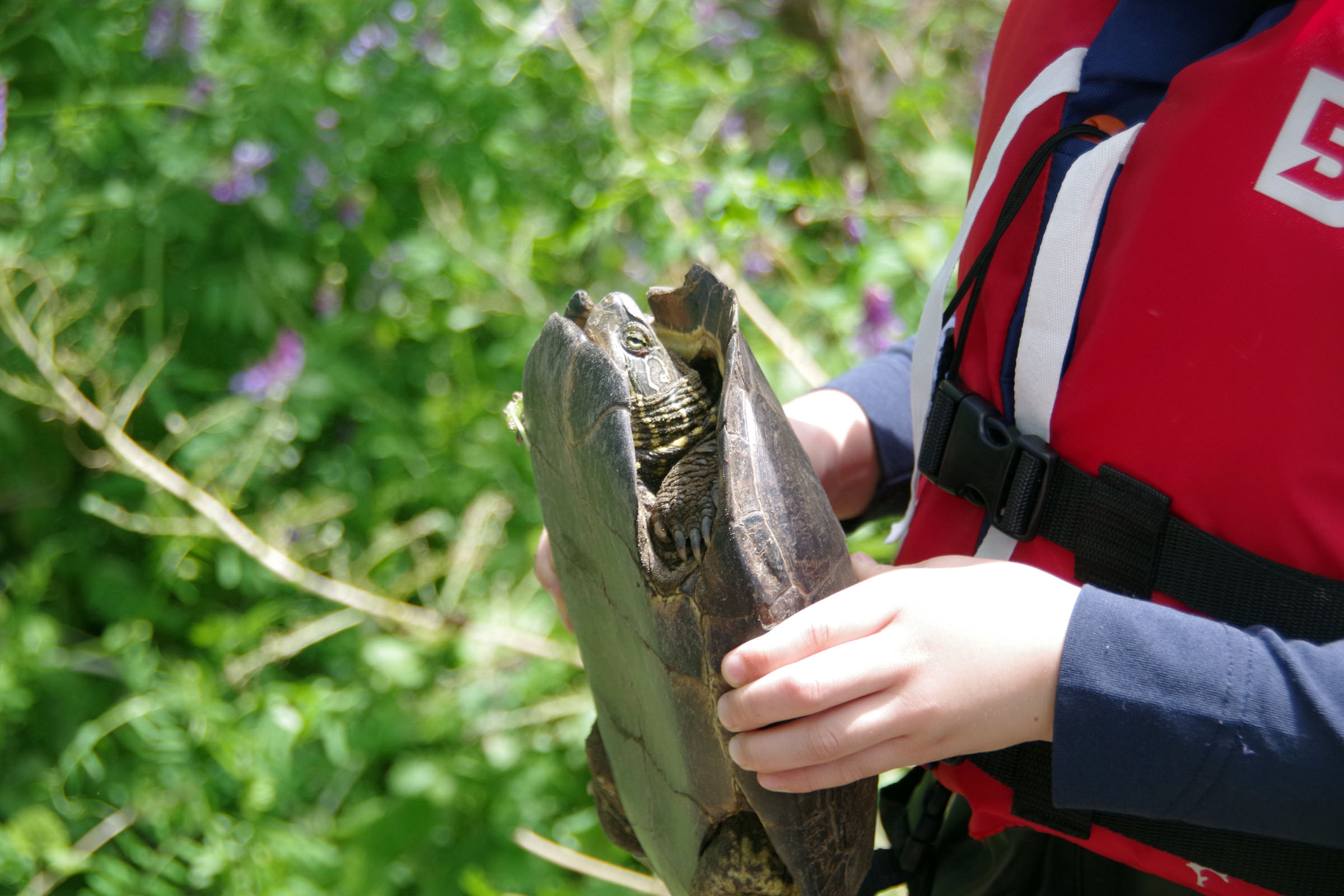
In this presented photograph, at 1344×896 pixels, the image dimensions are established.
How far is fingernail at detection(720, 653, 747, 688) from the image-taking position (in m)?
0.70

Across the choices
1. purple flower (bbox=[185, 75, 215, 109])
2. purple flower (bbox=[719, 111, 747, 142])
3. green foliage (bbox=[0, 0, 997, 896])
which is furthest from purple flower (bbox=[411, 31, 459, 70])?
purple flower (bbox=[719, 111, 747, 142])

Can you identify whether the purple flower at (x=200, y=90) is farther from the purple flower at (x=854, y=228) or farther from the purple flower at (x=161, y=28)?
the purple flower at (x=854, y=228)

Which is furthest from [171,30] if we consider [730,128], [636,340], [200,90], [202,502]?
[636,340]

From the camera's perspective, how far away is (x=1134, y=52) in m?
0.84

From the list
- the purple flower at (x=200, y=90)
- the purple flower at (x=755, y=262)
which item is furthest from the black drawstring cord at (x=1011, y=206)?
the purple flower at (x=200, y=90)

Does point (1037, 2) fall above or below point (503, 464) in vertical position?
above

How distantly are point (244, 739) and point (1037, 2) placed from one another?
203cm

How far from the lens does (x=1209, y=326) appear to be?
2.40 feet

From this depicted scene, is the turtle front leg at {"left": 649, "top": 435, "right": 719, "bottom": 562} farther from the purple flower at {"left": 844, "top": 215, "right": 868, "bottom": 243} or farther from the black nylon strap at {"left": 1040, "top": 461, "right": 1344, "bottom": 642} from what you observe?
the purple flower at {"left": 844, "top": 215, "right": 868, "bottom": 243}

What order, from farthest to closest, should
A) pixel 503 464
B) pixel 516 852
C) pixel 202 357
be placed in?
pixel 202 357 < pixel 503 464 < pixel 516 852

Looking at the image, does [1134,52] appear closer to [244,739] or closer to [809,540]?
[809,540]

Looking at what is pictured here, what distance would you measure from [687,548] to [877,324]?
53.6 inches

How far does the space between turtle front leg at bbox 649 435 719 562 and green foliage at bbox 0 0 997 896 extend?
3.84ft

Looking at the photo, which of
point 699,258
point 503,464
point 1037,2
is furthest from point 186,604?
point 1037,2
